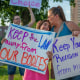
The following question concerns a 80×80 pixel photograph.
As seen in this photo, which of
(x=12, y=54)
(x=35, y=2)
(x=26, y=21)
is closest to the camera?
(x=12, y=54)

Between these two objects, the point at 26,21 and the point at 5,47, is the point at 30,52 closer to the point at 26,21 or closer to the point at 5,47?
→ the point at 5,47

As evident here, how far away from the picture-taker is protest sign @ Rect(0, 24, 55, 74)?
3997 mm

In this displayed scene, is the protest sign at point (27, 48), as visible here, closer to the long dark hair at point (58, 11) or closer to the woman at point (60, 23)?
the woman at point (60, 23)

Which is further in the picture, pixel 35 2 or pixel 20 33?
pixel 35 2

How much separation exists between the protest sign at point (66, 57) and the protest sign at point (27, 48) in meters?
0.15

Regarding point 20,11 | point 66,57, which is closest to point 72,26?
point 66,57

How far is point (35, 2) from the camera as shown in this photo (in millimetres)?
5703

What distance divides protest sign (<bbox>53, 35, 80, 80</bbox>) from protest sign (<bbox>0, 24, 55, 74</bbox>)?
0.49ft

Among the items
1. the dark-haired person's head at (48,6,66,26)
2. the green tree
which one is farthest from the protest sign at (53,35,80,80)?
the green tree

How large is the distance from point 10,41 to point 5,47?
0.11m

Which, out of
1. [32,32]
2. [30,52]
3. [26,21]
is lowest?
[26,21]

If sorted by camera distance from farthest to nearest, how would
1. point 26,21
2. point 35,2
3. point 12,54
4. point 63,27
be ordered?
1. point 26,21
2. point 35,2
3. point 12,54
4. point 63,27

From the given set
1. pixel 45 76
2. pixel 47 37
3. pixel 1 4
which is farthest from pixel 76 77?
pixel 1 4

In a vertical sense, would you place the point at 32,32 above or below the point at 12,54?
above
